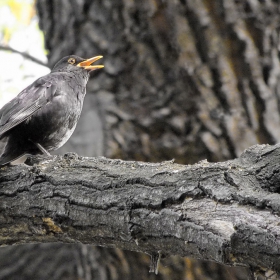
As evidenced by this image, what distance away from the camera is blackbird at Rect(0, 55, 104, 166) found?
3852 millimetres

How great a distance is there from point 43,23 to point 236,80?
1.87 metres

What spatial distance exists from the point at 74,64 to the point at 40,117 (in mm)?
819

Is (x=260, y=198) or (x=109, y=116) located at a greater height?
(x=109, y=116)

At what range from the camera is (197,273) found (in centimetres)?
412

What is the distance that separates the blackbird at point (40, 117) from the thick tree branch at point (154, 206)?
89cm

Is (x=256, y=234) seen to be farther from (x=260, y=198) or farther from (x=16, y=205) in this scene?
(x=16, y=205)

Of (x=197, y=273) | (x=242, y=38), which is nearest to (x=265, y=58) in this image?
(x=242, y=38)

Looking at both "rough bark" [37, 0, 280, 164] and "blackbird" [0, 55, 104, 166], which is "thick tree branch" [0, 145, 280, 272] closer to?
"blackbird" [0, 55, 104, 166]

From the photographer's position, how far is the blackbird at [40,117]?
3852mm

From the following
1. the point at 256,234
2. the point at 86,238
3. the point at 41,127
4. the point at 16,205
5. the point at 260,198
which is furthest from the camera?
the point at 41,127

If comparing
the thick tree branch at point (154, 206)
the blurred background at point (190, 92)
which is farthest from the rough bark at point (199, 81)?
the thick tree branch at point (154, 206)

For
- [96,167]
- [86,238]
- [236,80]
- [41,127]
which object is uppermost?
[236,80]

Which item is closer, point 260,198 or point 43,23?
point 260,198

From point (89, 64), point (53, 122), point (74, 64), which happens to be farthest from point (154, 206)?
point (74, 64)
